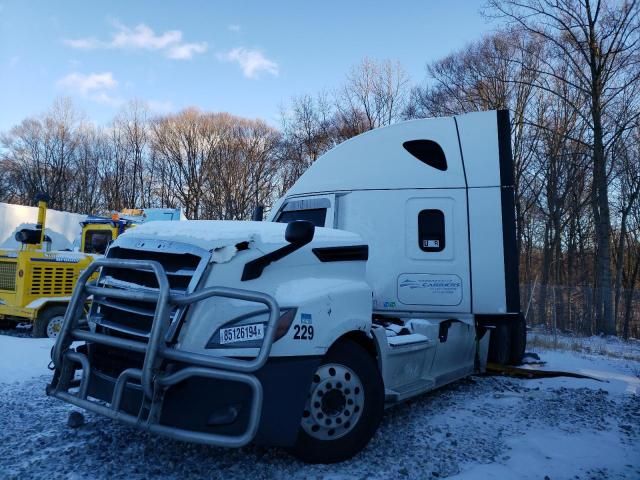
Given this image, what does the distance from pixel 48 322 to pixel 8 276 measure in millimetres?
1444

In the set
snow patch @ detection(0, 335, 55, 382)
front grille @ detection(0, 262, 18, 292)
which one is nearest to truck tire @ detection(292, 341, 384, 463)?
snow patch @ detection(0, 335, 55, 382)

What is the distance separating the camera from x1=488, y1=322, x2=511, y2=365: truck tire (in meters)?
6.67

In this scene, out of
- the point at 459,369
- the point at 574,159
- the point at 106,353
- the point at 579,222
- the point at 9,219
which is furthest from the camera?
the point at 579,222

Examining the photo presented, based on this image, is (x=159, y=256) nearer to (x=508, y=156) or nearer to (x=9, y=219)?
(x=508, y=156)

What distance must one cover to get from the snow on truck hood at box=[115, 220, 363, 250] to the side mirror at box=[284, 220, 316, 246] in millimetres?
102

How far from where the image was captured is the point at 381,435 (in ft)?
13.7

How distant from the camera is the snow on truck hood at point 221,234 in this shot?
333cm

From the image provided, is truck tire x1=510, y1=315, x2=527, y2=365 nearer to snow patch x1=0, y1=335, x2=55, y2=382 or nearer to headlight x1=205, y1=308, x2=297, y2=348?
headlight x1=205, y1=308, x2=297, y2=348

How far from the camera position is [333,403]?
11.7 feet

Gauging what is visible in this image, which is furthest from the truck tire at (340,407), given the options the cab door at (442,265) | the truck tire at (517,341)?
the truck tire at (517,341)

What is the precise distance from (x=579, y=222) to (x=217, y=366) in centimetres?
3443

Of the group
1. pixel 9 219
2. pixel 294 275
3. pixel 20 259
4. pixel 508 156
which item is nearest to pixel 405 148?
pixel 508 156

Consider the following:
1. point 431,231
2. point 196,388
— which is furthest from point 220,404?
point 431,231

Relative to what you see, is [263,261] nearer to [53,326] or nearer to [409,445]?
[409,445]
